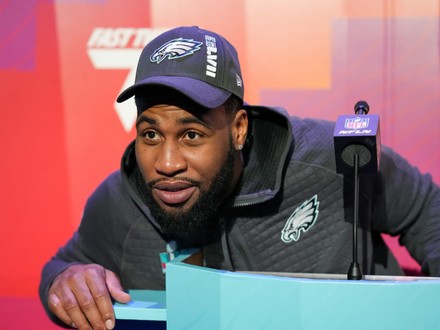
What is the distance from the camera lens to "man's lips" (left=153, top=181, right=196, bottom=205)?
112cm

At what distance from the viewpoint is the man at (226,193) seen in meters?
1.15

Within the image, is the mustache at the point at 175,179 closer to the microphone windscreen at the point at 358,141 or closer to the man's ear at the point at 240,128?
the man's ear at the point at 240,128

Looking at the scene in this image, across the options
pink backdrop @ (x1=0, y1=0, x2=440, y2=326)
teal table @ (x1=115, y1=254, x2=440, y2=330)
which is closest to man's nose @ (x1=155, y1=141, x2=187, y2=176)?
teal table @ (x1=115, y1=254, x2=440, y2=330)

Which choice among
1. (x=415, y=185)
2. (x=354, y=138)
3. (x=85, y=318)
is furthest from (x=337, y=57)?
(x=85, y=318)

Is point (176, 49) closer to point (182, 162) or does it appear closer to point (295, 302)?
point (182, 162)

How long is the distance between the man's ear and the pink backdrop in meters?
0.59

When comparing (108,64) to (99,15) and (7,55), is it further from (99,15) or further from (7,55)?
(7,55)

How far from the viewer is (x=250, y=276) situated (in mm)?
763

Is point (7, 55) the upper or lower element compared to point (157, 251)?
upper

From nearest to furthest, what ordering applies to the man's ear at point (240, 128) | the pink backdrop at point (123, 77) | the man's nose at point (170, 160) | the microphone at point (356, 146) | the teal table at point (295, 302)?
the teal table at point (295, 302)
the microphone at point (356, 146)
the man's nose at point (170, 160)
the man's ear at point (240, 128)
the pink backdrop at point (123, 77)

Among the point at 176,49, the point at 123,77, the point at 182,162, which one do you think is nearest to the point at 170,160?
the point at 182,162

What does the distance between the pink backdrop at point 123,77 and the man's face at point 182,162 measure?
0.71 meters

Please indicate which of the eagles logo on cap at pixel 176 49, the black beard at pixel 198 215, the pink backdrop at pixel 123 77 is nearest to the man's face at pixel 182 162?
the black beard at pixel 198 215

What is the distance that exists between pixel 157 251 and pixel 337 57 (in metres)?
0.87
